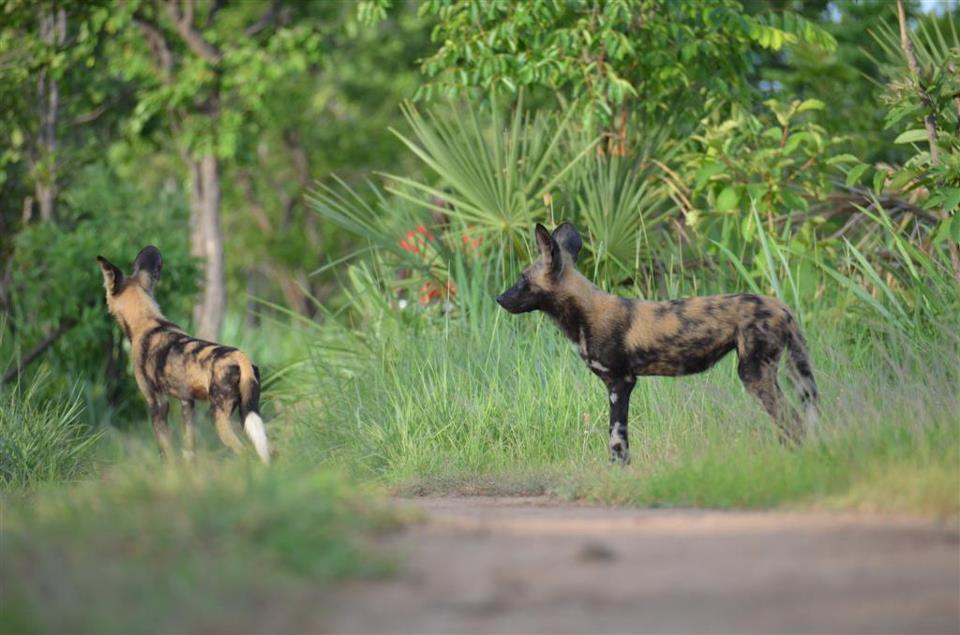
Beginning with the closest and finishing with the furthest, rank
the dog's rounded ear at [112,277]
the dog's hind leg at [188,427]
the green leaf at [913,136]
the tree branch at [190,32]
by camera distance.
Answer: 1. the dog's hind leg at [188,427]
2. the dog's rounded ear at [112,277]
3. the green leaf at [913,136]
4. the tree branch at [190,32]

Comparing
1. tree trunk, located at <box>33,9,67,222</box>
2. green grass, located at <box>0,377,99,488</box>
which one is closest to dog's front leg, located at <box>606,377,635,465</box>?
green grass, located at <box>0,377,99,488</box>

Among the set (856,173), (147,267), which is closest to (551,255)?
(856,173)

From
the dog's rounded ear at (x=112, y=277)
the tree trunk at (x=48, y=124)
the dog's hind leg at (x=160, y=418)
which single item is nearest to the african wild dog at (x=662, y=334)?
the dog's hind leg at (x=160, y=418)

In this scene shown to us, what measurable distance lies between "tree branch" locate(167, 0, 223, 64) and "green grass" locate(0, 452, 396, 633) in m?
12.0

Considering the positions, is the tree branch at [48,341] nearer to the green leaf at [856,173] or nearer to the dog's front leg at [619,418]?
the dog's front leg at [619,418]

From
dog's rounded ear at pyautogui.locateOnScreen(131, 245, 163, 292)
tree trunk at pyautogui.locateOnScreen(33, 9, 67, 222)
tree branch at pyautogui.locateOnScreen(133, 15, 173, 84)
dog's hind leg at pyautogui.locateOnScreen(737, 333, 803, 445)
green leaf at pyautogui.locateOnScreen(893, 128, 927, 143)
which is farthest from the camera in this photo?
tree branch at pyautogui.locateOnScreen(133, 15, 173, 84)

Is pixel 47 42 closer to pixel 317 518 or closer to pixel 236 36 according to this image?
pixel 236 36

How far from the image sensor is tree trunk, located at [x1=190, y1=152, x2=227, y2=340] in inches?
629

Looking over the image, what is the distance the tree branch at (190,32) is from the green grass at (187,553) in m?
12.0

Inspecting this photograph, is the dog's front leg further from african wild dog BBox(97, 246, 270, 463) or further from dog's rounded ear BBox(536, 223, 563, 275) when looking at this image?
african wild dog BBox(97, 246, 270, 463)

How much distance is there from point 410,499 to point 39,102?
9216 millimetres

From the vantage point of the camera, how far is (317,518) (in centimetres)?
401

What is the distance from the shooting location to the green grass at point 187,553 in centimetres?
336

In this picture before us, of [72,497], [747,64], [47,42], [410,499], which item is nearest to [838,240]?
[747,64]
